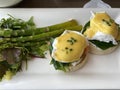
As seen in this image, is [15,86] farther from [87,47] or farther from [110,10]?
[110,10]

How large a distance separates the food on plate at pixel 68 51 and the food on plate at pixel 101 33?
1.4 inches

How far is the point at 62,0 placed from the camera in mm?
1201

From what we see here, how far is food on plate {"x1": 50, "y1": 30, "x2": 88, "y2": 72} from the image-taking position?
944mm

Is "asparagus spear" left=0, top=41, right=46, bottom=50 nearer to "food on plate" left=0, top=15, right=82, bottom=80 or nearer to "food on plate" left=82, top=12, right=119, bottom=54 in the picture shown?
"food on plate" left=0, top=15, right=82, bottom=80

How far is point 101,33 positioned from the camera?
982 mm

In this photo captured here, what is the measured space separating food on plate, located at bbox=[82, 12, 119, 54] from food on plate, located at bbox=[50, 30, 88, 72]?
4 centimetres

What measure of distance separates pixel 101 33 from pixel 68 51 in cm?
13

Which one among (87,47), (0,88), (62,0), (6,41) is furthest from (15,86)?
(62,0)

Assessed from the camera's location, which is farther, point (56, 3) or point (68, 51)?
point (56, 3)

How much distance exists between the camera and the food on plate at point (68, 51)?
944 mm

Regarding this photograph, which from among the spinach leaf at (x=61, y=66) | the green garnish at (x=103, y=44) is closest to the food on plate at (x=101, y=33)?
the green garnish at (x=103, y=44)

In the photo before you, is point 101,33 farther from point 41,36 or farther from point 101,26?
point 41,36

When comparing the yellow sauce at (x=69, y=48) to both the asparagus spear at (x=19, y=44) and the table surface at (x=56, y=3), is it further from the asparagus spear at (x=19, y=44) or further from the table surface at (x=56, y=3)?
the table surface at (x=56, y=3)

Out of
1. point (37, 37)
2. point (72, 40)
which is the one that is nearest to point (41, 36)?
point (37, 37)
